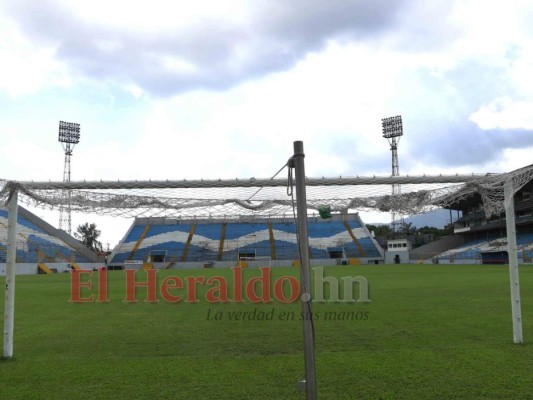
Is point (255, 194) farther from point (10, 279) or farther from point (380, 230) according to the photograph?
point (380, 230)

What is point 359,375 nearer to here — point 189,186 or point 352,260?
point 189,186

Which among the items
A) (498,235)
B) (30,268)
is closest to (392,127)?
(498,235)

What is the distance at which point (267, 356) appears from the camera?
19.3 feet

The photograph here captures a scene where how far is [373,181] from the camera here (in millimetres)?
6441

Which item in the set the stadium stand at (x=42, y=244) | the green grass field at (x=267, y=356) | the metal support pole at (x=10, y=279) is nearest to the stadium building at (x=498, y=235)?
the green grass field at (x=267, y=356)

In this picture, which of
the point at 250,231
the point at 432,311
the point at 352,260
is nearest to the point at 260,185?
the point at 432,311

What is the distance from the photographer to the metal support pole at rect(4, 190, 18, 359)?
19.4 ft

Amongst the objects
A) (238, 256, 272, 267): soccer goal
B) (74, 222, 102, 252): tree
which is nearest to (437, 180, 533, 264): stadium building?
(238, 256, 272, 267): soccer goal

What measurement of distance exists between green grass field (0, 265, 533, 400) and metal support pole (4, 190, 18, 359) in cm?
29

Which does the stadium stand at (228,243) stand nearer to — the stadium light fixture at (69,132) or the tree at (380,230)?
the stadium light fixture at (69,132)

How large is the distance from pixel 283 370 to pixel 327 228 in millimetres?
51749

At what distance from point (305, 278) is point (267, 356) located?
2.78m

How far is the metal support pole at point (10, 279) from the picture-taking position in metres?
5.92

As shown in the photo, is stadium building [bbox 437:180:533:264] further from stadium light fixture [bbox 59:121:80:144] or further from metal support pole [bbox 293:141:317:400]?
stadium light fixture [bbox 59:121:80:144]
